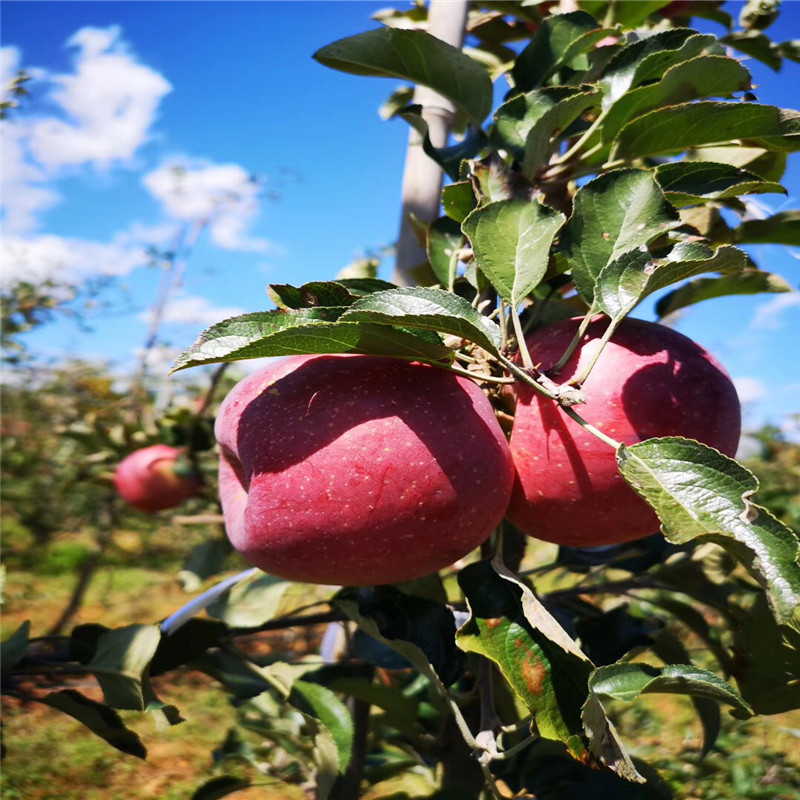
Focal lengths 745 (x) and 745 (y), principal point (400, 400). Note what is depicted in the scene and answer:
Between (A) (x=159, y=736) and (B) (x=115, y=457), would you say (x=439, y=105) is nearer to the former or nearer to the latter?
(B) (x=115, y=457)

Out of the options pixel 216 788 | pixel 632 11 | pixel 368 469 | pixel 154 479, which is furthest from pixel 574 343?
pixel 154 479

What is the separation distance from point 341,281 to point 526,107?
0.22 metres

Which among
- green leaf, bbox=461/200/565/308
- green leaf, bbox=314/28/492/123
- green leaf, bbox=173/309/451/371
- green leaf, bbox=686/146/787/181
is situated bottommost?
green leaf, bbox=173/309/451/371

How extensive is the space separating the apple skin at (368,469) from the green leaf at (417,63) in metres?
0.30

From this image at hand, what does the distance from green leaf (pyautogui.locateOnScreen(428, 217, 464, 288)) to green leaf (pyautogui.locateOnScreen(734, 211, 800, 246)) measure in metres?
0.27

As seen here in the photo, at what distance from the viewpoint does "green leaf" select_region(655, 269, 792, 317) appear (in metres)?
0.68

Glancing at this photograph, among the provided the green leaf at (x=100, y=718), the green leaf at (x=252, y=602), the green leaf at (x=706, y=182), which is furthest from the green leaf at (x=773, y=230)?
the green leaf at (x=100, y=718)

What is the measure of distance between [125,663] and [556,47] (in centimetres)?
73

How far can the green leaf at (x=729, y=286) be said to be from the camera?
683 millimetres

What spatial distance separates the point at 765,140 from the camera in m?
0.62

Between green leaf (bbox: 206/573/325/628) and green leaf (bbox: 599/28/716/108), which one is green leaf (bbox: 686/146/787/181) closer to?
green leaf (bbox: 599/28/716/108)

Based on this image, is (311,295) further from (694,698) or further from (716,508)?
(694,698)

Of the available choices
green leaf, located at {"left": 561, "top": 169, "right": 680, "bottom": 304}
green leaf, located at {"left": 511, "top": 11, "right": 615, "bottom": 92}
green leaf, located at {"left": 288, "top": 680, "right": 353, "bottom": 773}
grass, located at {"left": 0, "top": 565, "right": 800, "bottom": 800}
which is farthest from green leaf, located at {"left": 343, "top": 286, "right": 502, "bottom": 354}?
grass, located at {"left": 0, "top": 565, "right": 800, "bottom": 800}

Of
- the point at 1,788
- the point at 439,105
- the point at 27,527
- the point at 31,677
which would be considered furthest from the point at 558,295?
the point at 27,527
